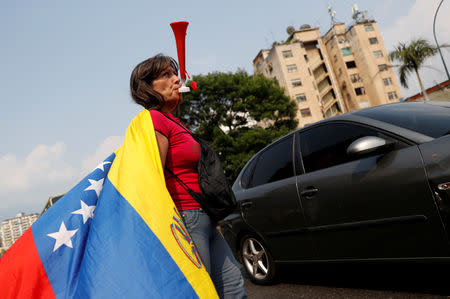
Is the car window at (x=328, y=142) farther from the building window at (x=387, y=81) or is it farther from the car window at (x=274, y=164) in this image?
the building window at (x=387, y=81)

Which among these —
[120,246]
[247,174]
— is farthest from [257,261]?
[120,246]

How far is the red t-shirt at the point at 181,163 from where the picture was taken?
1.72m

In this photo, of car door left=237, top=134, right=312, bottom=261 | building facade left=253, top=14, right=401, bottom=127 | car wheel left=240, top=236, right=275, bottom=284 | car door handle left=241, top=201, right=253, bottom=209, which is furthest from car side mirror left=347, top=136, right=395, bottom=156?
building facade left=253, top=14, right=401, bottom=127

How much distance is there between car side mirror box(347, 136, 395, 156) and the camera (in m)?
2.62

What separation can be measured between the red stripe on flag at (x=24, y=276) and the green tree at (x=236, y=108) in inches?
995

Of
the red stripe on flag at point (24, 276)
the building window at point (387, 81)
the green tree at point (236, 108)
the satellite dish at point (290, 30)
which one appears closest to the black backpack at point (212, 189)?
the red stripe on flag at point (24, 276)

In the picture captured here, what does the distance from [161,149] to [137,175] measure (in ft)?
0.53

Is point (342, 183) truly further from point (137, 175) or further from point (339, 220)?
point (137, 175)

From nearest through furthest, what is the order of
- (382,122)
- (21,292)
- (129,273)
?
(129,273)
(21,292)
(382,122)

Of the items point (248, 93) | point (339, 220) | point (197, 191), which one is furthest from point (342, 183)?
point (248, 93)

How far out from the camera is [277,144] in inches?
161

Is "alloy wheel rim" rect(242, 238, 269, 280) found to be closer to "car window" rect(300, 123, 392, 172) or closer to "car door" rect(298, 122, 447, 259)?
"car door" rect(298, 122, 447, 259)

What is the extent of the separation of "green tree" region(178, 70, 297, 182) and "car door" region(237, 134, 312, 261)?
22.7 metres

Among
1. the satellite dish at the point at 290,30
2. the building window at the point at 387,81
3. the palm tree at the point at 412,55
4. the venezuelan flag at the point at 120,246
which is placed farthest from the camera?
the satellite dish at the point at 290,30
